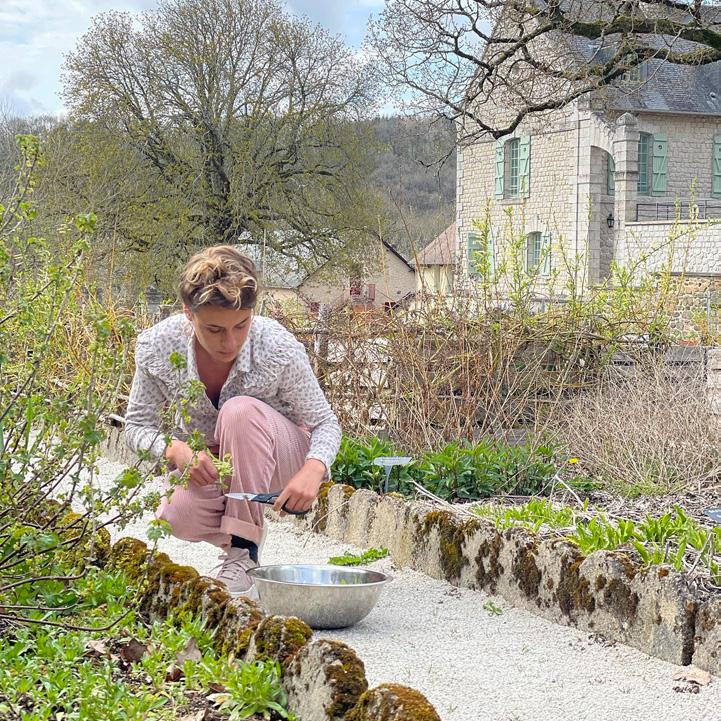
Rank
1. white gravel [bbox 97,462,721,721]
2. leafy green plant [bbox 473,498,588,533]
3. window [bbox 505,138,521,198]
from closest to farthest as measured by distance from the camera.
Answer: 1. white gravel [bbox 97,462,721,721]
2. leafy green plant [bbox 473,498,588,533]
3. window [bbox 505,138,521,198]

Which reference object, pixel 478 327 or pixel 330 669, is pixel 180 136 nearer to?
pixel 478 327

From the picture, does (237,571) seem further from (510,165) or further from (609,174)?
(510,165)

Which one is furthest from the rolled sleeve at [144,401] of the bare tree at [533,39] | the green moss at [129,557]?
the bare tree at [533,39]

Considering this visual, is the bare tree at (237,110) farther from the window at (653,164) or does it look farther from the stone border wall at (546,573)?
the stone border wall at (546,573)

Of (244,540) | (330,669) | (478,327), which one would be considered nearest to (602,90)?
(478,327)

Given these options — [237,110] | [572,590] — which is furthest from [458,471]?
[237,110]

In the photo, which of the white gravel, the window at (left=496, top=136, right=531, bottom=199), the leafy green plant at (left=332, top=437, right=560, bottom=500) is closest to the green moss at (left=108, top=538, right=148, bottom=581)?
the white gravel

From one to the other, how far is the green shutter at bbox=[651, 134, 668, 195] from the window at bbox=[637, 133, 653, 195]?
4.3 inches

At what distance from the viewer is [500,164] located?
30.9 meters

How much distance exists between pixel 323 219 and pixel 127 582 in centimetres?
2481

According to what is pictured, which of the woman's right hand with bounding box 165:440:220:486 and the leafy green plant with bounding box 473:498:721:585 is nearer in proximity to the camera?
the woman's right hand with bounding box 165:440:220:486

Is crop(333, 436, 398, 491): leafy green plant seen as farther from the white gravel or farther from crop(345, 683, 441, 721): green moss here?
crop(345, 683, 441, 721): green moss

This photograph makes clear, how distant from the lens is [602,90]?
14.3m

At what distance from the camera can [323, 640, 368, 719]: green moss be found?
2.31 m
